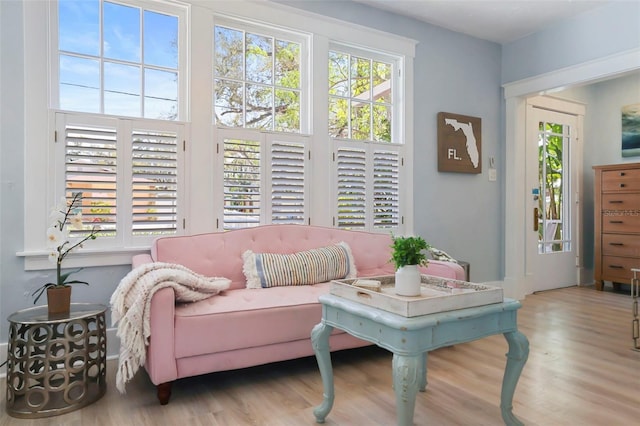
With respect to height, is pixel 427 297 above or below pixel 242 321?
above

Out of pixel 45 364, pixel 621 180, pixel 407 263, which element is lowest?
pixel 45 364

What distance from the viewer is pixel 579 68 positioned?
3926 millimetres

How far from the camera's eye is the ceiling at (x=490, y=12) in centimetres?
368

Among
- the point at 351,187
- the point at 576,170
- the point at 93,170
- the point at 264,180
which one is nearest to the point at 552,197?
the point at 576,170

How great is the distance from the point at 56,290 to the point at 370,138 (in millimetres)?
2685

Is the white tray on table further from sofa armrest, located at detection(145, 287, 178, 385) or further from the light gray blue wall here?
the light gray blue wall

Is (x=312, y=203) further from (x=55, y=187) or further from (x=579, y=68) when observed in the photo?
(x=579, y=68)

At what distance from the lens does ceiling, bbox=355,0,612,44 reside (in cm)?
368

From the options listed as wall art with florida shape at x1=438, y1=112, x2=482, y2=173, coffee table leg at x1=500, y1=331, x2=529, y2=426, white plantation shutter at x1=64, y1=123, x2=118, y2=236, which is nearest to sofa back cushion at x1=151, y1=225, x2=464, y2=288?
white plantation shutter at x1=64, y1=123, x2=118, y2=236

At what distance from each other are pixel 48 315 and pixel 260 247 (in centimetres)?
134

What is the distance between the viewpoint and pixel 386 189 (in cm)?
384

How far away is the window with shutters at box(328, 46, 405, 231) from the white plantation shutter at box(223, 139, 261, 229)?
2.32ft

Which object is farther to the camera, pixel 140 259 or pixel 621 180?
pixel 621 180

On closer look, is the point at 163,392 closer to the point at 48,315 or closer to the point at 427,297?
the point at 48,315
